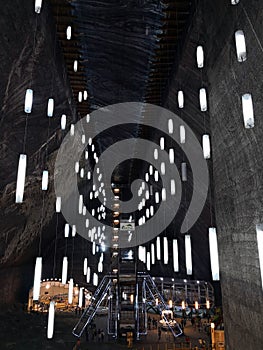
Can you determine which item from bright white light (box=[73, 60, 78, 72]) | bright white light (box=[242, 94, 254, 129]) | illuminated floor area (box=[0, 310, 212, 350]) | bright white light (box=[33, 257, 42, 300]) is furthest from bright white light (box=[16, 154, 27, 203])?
illuminated floor area (box=[0, 310, 212, 350])

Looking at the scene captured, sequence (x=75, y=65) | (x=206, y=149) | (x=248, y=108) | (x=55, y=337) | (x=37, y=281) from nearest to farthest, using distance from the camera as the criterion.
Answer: (x=248, y=108) → (x=37, y=281) → (x=206, y=149) → (x=75, y=65) → (x=55, y=337)

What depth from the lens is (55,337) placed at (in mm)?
16125

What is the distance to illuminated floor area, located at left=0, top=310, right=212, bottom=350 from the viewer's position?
46.9ft

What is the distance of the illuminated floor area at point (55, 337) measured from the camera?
14.3 metres

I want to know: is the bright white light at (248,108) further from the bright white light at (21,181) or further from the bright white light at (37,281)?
the bright white light at (37,281)

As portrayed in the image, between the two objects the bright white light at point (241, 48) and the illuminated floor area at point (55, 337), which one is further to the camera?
the illuminated floor area at point (55, 337)

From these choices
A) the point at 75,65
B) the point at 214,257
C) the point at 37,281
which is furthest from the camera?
the point at 75,65

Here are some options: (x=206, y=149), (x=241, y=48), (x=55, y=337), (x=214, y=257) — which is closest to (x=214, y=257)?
(x=214, y=257)

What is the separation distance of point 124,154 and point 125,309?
8610 millimetres

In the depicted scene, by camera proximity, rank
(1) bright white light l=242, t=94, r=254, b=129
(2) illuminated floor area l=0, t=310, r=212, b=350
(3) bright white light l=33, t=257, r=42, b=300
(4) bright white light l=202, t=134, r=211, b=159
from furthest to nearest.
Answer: (2) illuminated floor area l=0, t=310, r=212, b=350, (4) bright white light l=202, t=134, r=211, b=159, (3) bright white light l=33, t=257, r=42, b=300, (1) bright white light l=242, t=94, r=254, b=129

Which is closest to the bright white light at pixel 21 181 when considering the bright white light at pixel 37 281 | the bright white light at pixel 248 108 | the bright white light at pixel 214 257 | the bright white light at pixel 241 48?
the bright white light at pixel 37 281

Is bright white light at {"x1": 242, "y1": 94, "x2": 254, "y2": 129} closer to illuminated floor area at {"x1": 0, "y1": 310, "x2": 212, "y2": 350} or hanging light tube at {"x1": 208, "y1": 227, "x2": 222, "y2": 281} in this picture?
hanging light tube at {"x1": 208, "y1": 227, "x2": 222, "y2": 281}

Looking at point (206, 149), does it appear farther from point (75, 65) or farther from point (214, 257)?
point (75, 65)

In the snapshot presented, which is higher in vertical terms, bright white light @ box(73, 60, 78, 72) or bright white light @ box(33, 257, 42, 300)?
bright white light @ box(73, 60, 78, 72)
